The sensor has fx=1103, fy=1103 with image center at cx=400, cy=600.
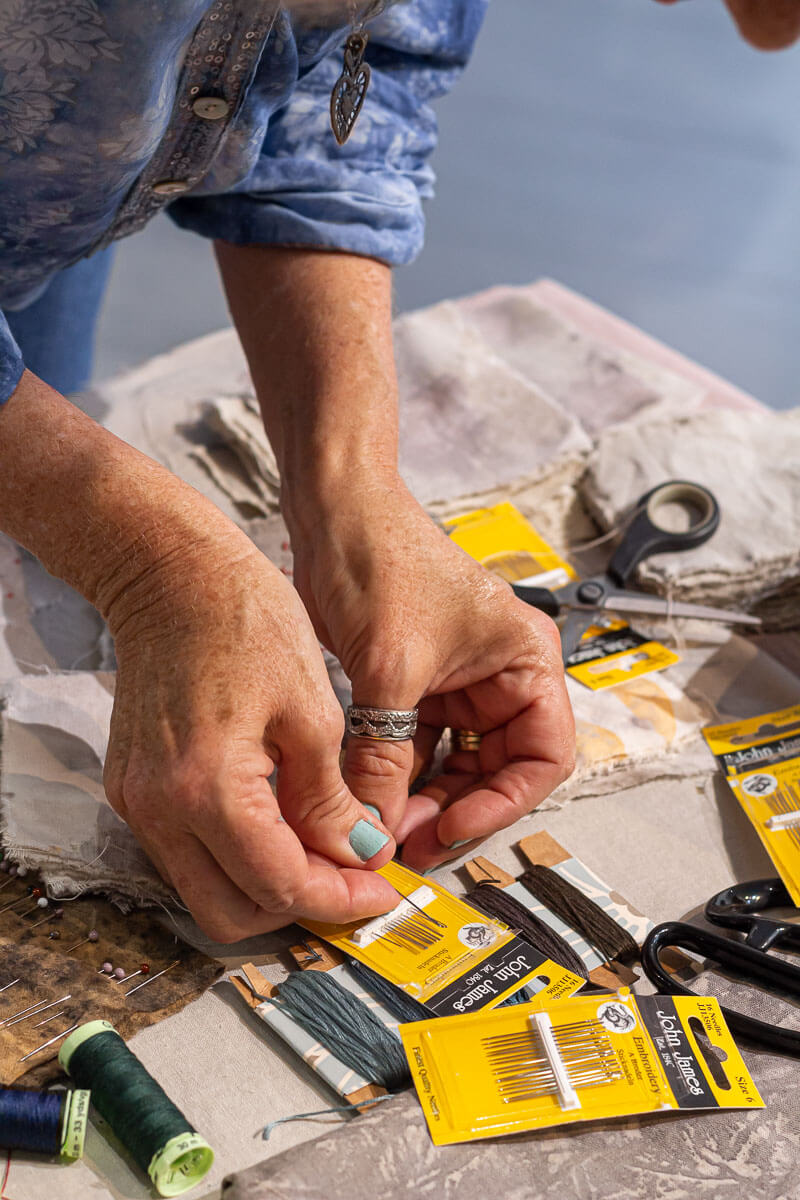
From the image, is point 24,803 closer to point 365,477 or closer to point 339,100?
point 365,477

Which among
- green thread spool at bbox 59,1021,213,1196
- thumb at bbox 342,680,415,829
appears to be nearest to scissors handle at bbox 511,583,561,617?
thumb at bbox 342,680,415,829

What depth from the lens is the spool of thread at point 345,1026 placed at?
751 millimetres

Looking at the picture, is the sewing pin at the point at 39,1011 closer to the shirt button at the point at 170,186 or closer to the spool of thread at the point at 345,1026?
the spool of thread at the point at 345,1026

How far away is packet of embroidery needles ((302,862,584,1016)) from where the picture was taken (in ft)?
2.62

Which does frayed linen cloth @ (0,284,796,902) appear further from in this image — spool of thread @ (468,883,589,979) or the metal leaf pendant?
the metal leaf pendant

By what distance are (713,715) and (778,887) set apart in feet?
0.81

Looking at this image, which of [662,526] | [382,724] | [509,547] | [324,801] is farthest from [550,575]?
[324,801]

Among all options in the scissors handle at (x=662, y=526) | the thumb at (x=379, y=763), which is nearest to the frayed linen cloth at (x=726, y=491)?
the scissors handle at (x=662, y=526)

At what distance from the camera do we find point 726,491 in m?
1.38

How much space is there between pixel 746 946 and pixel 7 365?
719 millimetres

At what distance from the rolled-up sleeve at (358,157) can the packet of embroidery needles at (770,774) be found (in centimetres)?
61

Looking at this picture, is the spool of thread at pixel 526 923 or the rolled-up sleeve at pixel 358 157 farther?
the rolled-up sleeve at pixel 358 157

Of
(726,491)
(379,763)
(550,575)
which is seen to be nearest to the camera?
(379,763)

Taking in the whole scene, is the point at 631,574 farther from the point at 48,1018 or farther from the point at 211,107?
the point at 48,1018
